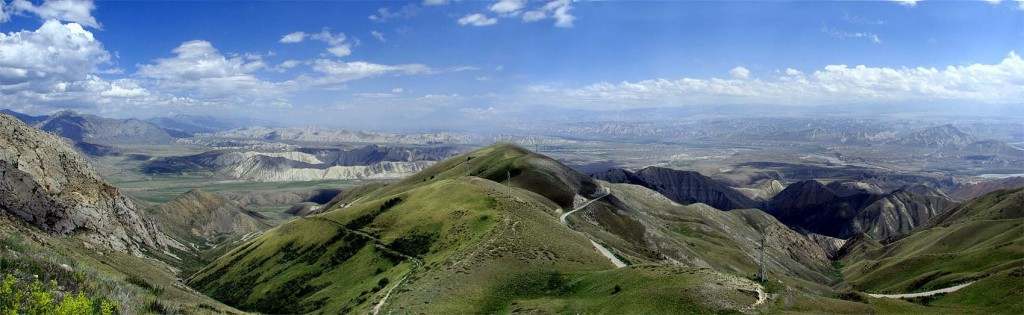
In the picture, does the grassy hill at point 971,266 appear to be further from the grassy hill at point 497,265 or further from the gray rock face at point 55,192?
the gray rock face at point 55,192

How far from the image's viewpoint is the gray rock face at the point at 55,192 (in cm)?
13650

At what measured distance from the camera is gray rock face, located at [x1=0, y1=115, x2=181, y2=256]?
136 meters

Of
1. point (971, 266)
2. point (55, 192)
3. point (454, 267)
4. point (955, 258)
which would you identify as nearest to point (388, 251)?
point (454, 267)

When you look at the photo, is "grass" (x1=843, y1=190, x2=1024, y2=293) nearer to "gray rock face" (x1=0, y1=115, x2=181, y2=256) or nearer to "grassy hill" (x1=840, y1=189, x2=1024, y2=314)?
"grassy hill" (x1=840, y1=189, x2=1024, y2=314)

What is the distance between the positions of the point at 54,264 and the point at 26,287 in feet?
22.5

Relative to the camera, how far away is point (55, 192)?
150 metres

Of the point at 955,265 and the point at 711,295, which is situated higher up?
the point at 711,295

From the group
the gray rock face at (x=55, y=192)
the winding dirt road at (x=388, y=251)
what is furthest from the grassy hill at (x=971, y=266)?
the gray rock face at (x=55, y=192)

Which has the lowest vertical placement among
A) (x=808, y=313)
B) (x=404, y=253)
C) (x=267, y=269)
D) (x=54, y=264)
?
(x=267, y=269)

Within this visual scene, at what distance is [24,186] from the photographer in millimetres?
137250

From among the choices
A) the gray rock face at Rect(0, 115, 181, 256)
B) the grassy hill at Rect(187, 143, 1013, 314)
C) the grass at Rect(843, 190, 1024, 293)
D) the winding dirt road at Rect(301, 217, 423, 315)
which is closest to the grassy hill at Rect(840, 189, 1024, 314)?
the grass at Rect(843, 190, 1024, 293)

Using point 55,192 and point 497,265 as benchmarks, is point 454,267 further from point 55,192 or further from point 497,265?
point 55,192

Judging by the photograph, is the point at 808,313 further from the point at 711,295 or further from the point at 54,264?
the point at 54,264

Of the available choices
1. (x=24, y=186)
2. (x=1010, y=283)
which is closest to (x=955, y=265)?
(x=1010, y=283)
